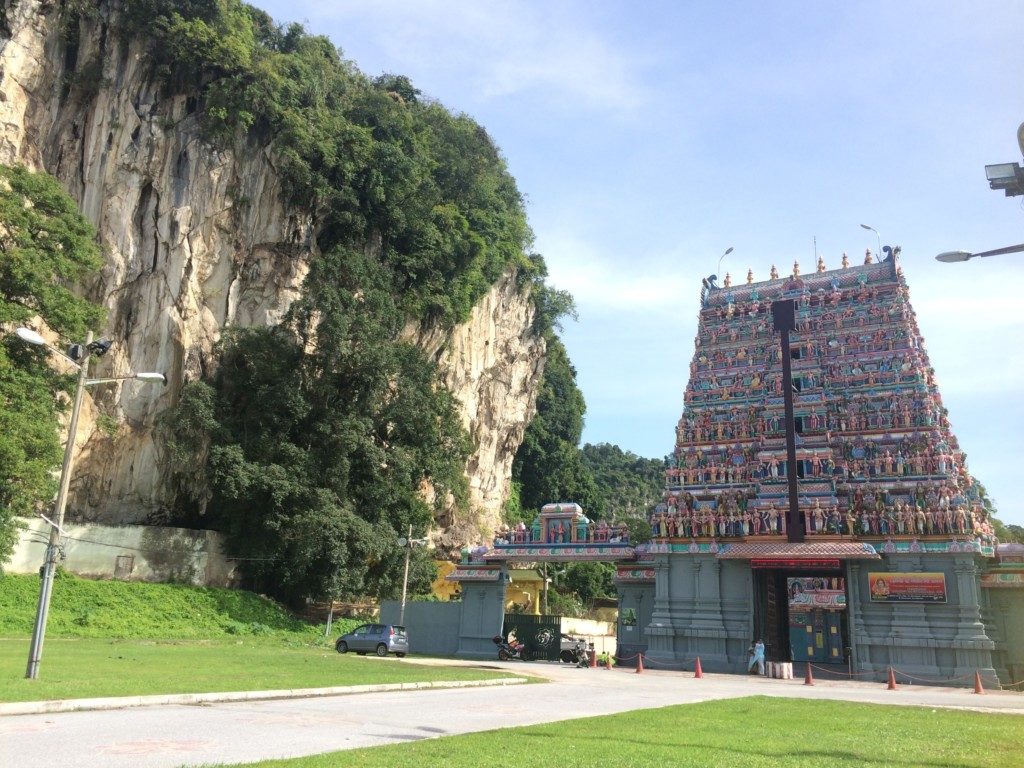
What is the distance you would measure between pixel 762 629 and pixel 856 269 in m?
15.9

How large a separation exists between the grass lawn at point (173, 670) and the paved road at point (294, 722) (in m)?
1.49

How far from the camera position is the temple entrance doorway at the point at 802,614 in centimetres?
3181

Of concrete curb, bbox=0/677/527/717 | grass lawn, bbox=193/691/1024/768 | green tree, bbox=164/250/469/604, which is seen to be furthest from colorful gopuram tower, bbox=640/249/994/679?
concrete curb, bbox=0/677/527/717

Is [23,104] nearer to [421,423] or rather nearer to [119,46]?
[119,46]

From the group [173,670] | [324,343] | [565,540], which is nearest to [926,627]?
[565,540]

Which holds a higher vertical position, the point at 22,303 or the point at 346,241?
the point at 346,241

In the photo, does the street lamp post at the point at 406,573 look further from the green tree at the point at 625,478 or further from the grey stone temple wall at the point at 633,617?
the green tree at the point at 625,478

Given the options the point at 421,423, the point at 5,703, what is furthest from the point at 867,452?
the point at 5,703

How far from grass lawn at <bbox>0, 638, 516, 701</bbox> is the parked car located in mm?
2578

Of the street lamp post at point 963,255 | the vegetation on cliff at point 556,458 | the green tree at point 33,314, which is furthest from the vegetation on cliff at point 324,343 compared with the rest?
the street lamp post at point 963,255

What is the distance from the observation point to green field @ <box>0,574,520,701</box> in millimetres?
14422

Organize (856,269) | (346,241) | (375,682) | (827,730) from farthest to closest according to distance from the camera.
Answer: (346,241), (856,269), (375,682), (827,730)

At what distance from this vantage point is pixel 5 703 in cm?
1053

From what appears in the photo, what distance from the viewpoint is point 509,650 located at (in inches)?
1207
